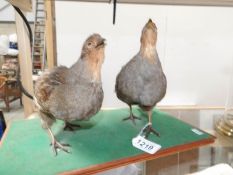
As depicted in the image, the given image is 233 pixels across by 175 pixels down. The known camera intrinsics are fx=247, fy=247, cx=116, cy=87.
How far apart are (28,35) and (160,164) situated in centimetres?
65

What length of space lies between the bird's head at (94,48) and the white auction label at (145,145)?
24 cm

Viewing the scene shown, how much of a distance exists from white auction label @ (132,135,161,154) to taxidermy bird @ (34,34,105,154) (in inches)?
5.8

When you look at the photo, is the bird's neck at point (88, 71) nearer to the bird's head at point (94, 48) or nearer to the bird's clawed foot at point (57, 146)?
the bird's head at point (94, 48)

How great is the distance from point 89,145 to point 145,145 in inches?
5.5

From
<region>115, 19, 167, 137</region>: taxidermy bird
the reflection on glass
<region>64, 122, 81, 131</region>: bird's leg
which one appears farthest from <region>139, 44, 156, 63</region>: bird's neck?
the reflection on glass

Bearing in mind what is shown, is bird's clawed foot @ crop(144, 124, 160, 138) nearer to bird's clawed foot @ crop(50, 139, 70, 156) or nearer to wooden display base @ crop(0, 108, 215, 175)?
wooden display base @ crop(0, 108, 215, 175)

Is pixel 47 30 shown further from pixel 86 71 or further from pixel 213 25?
pixel 213 25

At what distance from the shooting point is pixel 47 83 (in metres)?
0.56

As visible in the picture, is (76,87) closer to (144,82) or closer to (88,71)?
(88,71)

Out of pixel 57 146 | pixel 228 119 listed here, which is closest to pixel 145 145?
pixel 57 146

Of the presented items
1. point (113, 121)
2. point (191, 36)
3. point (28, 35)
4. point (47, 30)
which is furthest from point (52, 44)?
point (191, 36)

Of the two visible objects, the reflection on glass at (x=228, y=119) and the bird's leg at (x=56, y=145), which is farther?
the reflection on glass at (x=228, y=119)

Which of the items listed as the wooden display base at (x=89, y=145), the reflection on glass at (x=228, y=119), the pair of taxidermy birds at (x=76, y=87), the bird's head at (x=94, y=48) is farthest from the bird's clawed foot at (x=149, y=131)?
the reflection on glass at (x=228, y=119)

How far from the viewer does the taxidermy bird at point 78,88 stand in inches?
21.1
